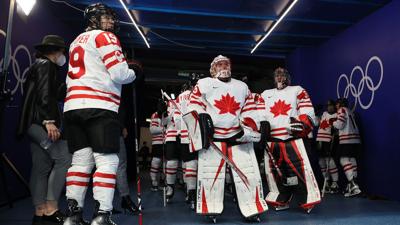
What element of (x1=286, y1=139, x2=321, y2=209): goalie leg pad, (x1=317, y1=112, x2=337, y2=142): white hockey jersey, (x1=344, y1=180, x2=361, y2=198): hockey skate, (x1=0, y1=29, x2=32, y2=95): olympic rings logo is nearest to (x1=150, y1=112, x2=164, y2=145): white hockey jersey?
(x1=0, y1=29, x2=32, y2=95): olympic rings logo

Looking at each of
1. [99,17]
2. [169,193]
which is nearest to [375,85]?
[169,193]

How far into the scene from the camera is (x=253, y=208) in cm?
333

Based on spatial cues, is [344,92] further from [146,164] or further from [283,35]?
[146,164]

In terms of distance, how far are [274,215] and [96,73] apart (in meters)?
2.40

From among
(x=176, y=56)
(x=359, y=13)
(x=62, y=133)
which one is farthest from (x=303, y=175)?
(x=176, y=56)

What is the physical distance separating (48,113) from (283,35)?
5400mm

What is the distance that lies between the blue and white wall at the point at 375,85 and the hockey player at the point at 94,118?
13.8 ft

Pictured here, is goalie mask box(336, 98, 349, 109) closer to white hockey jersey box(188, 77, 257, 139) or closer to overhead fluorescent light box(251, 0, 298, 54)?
overhead fluorescent light box(251, 0, 298, 54)

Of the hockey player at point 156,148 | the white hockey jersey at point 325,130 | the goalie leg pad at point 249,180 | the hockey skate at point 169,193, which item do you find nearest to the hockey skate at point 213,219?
the goalie leg pad at point 249,180

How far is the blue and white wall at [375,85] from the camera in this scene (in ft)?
16.6

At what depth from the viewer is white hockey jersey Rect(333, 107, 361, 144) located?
5574 millimetres

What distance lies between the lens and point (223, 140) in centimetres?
351

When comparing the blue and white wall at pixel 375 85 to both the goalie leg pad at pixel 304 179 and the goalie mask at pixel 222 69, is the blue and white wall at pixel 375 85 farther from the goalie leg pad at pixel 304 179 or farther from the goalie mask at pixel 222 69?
the goalie mask at pixel 222 69

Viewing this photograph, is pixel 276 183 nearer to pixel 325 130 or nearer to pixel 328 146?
pixel 328 146
